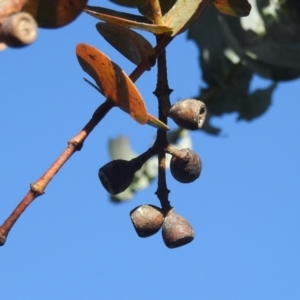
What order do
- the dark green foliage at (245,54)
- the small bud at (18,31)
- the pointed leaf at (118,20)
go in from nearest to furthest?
the small bud at (18,31), the pointed leaf at (118,20), the dark green foliage at (245,54)

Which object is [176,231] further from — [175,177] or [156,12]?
[156,12]

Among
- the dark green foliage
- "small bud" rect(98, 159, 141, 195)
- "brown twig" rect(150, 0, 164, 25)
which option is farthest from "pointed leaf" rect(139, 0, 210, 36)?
the dark green foliage

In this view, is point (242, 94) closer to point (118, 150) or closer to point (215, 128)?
point (215, 128)

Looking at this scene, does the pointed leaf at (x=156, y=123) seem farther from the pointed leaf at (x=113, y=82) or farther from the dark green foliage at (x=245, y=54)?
the dark green foliage at (x=245, y=54)

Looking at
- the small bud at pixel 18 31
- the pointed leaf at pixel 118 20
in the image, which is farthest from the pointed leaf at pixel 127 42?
the small bud at pixel 18 31

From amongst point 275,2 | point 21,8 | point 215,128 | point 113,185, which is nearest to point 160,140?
point 113,185

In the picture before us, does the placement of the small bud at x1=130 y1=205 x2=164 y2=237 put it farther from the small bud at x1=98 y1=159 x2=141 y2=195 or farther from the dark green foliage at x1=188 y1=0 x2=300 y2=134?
the dark green foliage at x1=188 y1=0 x2=300 y2=134
